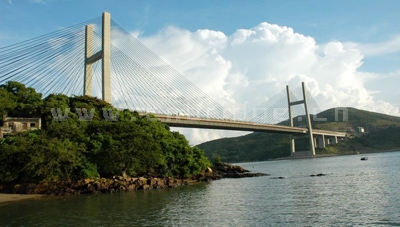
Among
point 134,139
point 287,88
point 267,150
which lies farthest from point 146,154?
point 267,150

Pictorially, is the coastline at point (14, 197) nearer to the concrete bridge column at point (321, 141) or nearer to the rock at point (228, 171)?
the rock at point (228, 171)

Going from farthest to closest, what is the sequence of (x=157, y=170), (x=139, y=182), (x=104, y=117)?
(x=104, y=117), (x=157, y=170), (x=139, y=182)

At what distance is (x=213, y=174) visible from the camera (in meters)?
40.8

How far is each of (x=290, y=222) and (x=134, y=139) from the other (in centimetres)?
1990

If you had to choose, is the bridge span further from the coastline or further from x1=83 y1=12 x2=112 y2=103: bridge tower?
the coastline

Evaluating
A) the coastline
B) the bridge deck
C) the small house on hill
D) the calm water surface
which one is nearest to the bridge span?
the bridge deck

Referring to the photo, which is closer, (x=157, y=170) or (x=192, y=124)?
(x=157, y=170)

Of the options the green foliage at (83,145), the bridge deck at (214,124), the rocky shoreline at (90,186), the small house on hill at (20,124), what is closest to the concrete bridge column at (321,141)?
the bridge deck at (214,124)

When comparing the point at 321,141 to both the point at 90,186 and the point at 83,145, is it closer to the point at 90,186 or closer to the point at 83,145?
Answer: the point at 83,145

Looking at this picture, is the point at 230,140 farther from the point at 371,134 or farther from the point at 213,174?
the point at 213,174

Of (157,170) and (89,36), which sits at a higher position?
(89,36)

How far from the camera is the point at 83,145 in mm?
29891

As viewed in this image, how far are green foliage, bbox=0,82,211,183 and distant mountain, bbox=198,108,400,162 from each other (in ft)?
214

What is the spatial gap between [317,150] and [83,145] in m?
76.4
